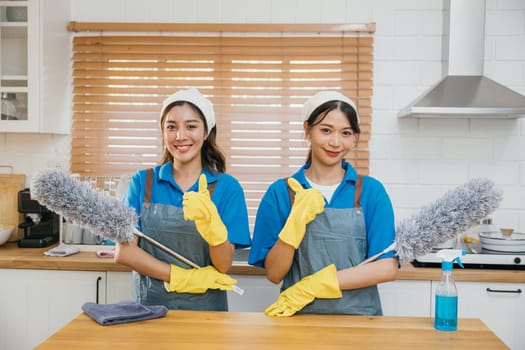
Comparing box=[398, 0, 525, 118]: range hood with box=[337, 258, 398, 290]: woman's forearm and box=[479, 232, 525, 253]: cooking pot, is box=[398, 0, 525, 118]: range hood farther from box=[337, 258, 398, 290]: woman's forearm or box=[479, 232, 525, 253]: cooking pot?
box=[337, 258, 398, 290]: woman's forearm

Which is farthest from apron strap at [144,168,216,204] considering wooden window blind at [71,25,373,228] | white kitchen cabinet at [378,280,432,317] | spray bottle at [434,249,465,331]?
wooden window blind at [71,25,373,228]

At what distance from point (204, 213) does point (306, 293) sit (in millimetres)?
375

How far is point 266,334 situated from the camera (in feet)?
4.98

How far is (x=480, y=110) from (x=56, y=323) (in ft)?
6.98

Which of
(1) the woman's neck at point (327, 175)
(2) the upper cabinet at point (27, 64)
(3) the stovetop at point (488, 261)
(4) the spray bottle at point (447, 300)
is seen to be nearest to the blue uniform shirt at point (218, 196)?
(1) the woman's neck at point (327, 175)

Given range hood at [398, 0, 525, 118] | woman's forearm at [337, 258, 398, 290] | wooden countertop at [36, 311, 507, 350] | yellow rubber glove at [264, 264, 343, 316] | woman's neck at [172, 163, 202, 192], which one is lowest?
wooden countertop at [36, 311, 507, 350]

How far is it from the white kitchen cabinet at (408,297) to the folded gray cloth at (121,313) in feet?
4.06

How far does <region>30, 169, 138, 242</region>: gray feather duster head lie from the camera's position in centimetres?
158

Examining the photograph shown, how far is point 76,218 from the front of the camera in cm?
163

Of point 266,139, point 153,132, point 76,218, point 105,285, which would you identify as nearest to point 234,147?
point 266,139

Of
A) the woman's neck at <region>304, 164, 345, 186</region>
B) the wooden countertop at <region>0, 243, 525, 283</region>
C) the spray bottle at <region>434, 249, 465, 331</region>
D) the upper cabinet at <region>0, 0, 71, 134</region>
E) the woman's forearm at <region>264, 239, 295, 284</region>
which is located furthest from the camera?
the upper cabinet at <region>0, 0, 71, 134</region>

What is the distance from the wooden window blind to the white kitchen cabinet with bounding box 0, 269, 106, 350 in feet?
2.26

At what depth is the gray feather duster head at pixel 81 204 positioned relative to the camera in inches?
62.4

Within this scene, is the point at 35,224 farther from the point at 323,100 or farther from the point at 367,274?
the point at 367,274
